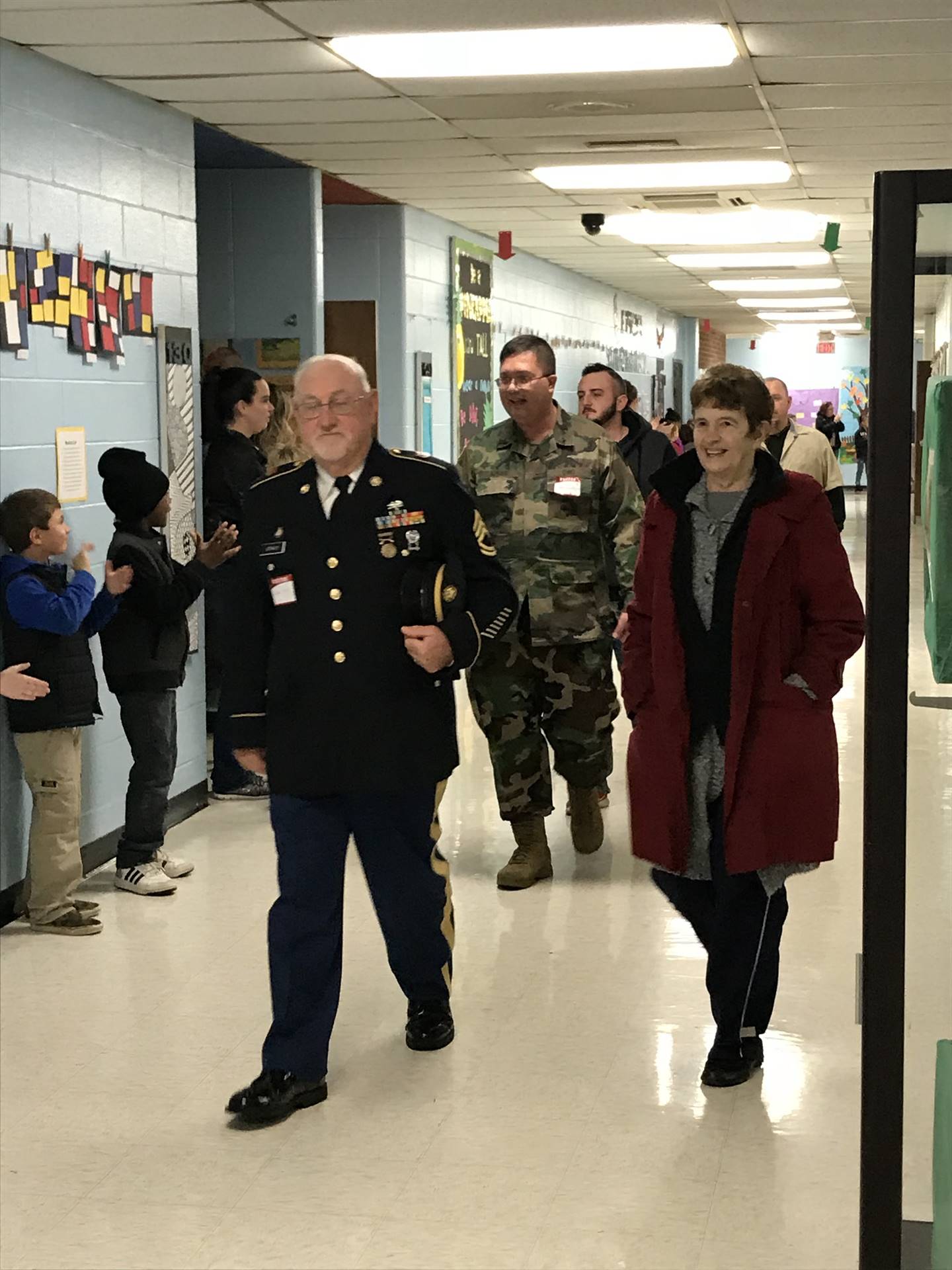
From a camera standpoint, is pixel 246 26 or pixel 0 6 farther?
pixel 246 26

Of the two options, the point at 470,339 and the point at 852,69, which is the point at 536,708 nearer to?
the point at 852,69

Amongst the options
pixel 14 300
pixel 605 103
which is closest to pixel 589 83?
pixel 605 103

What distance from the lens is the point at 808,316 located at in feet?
72.4

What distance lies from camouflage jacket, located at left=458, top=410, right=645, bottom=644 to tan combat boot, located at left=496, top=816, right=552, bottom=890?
2.04 ft

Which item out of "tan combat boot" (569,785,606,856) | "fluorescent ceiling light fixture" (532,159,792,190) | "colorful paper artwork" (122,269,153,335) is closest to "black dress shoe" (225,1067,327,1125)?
"tan combat boot" (569,785,606,856)

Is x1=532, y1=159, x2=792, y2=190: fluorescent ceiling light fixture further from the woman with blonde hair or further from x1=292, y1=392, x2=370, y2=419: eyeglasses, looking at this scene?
x1=292, y1=392, x2=370, y2=419: eyeglasses

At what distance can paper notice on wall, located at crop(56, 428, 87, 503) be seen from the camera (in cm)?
523

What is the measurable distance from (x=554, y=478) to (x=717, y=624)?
5.58 feet

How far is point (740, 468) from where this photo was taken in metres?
3.46

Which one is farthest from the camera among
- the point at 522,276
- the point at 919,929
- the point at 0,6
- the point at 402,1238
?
the point at 522,276

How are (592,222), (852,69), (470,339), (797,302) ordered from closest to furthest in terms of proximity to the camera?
(852,69)
(592,222)
(470,339)
(797,302)

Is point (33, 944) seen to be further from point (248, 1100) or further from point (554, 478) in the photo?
point (554, 478)

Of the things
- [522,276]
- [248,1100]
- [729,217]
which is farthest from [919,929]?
[522,276]

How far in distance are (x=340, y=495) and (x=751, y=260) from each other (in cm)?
1053
